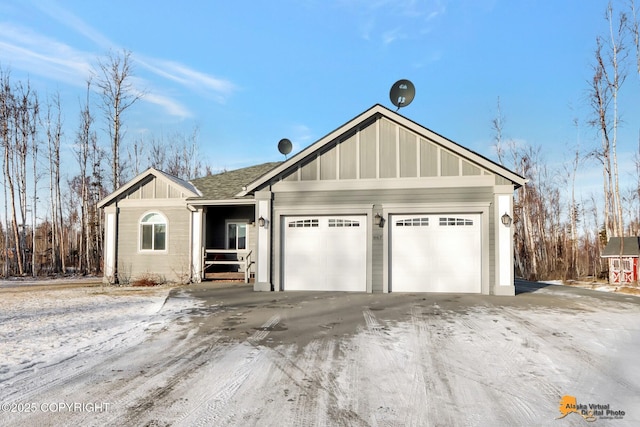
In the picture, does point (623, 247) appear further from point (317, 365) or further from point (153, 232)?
point (153, 232)

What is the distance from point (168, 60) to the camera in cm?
1577

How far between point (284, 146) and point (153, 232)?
691 centimetres

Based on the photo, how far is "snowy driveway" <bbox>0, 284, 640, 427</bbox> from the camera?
3020 mm

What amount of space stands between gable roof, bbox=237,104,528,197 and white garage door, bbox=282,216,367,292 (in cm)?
151

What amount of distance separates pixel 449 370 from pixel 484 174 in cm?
703

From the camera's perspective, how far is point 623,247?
1433 cm

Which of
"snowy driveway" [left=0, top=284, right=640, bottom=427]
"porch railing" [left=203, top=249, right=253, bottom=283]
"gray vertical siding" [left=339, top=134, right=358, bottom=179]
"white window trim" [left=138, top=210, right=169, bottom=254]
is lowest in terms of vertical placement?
"snowy driveway" [left=0, top=284, right=640, bottom=427]

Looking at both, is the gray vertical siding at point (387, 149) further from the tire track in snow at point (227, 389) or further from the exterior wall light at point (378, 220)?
the tire track in snow at point (227, 389)

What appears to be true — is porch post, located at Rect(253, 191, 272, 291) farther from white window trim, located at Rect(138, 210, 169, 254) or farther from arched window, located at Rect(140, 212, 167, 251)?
arched window, located at Rect(140, 212, 167, 251)

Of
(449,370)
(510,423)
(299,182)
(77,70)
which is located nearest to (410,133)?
(299,182)

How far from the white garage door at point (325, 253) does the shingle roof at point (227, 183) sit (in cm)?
324

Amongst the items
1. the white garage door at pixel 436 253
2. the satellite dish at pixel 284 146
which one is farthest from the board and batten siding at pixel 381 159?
the satellite dish at pixel 284 146

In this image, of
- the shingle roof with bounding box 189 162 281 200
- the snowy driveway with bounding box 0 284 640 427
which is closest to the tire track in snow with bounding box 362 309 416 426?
the snowy driveway with bounding box 0 284 640 427

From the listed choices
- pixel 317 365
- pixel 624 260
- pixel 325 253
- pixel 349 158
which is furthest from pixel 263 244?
pixel 624 260
